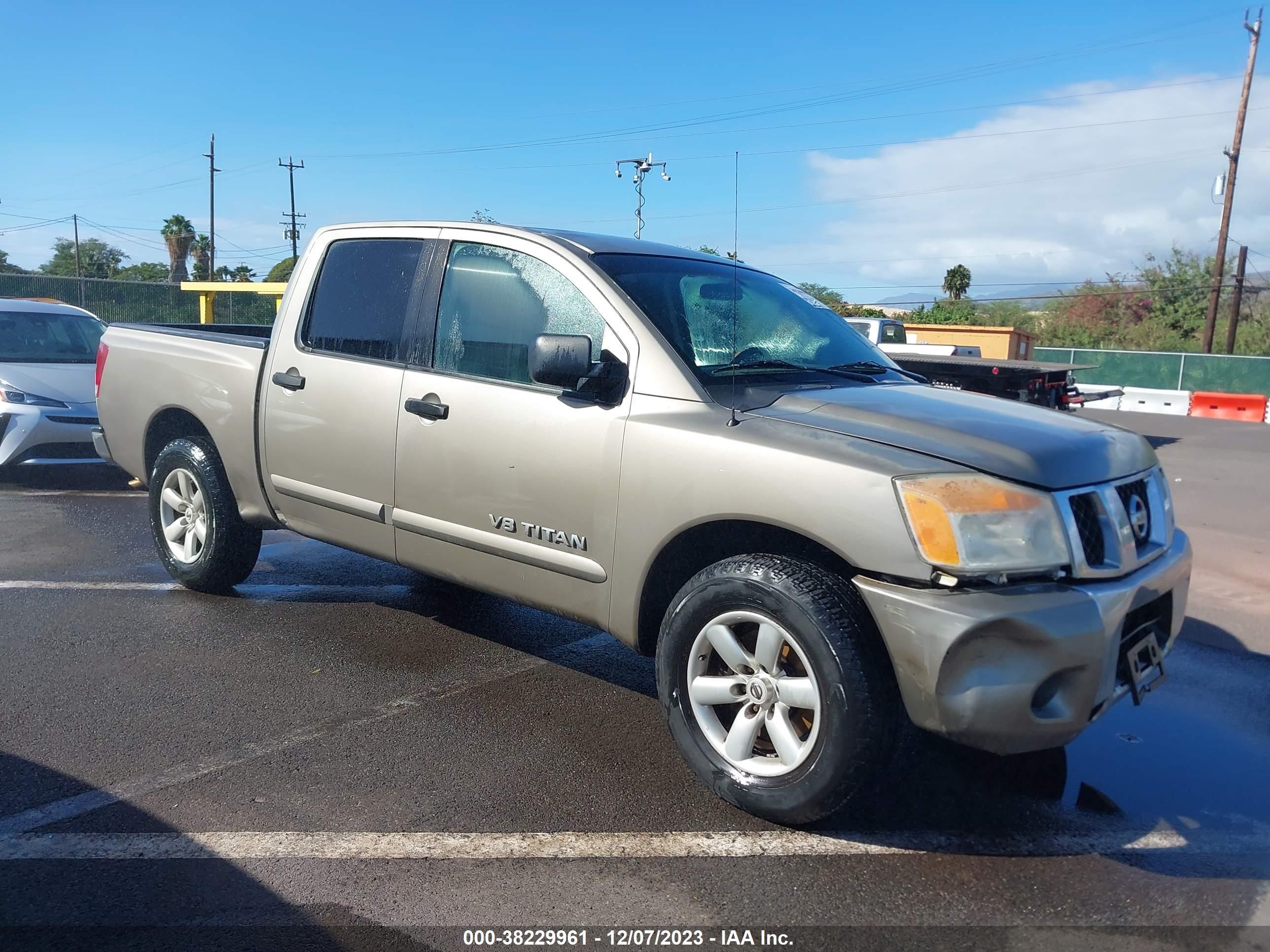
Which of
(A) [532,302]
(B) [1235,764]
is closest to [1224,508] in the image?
(B) [1235,764]

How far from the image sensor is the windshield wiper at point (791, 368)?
3.86 meters

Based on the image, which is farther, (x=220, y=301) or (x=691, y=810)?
(x=220, y=301)

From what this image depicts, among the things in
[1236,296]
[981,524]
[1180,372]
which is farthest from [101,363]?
[1236,296]

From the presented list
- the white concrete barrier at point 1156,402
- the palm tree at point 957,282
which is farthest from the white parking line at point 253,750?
the palm tree at point 957,282

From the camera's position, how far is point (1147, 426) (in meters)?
18.8

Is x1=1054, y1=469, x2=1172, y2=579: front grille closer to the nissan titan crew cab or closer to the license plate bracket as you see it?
the nissan titan crew cab

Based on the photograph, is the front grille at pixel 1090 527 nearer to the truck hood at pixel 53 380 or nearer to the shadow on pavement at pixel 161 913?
the shadow on pavement at pixel 161 913

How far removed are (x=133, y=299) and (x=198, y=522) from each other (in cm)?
2010

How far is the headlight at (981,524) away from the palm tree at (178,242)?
5038 cm

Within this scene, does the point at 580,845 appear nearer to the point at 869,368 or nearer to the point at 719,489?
the point at 719,489

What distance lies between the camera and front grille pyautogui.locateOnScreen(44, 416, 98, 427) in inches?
342

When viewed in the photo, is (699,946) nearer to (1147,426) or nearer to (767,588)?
(767,588)

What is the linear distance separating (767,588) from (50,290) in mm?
22919

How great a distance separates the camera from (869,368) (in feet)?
14.5
